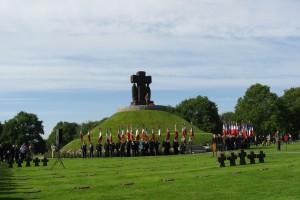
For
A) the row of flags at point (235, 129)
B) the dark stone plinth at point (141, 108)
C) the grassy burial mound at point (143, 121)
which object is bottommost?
the row of flags at point (235, 129)

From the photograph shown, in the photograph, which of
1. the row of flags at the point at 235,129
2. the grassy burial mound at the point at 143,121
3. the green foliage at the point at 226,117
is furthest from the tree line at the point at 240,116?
the row of flags at the point at 235,129

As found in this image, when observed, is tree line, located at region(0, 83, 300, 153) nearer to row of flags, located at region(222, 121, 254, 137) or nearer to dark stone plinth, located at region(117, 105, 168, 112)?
dark stone plinth, located at region(117, 105, 168, 112)

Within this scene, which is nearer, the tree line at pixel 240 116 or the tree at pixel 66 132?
the tree line at pixel 240 116

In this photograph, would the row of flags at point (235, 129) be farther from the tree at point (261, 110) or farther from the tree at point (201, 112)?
the tree at point (201, 112)

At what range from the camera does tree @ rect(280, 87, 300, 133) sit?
11546cm

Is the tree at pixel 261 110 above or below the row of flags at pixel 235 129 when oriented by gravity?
above

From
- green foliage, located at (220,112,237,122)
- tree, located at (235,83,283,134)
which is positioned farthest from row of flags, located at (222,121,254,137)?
green foliage, located at (220,112,237,122)

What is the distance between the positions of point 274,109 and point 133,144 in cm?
6696

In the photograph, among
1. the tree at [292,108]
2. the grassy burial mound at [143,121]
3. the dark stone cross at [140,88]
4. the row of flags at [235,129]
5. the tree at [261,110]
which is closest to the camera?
the row of flags at [235,129]

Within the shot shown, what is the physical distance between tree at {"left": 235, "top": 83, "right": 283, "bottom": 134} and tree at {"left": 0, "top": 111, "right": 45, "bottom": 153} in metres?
57.3

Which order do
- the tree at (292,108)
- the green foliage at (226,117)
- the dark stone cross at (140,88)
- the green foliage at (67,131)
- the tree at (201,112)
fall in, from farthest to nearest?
the green foliage at (67,131) < the green foliage at (226,117) < the tree at (201,112) < the tree at (292,108) < the dark stone cross at (140,88)

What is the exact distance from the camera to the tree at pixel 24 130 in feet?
427

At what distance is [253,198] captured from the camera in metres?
13.3

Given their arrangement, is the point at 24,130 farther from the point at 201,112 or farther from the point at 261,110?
the point at 261,110
